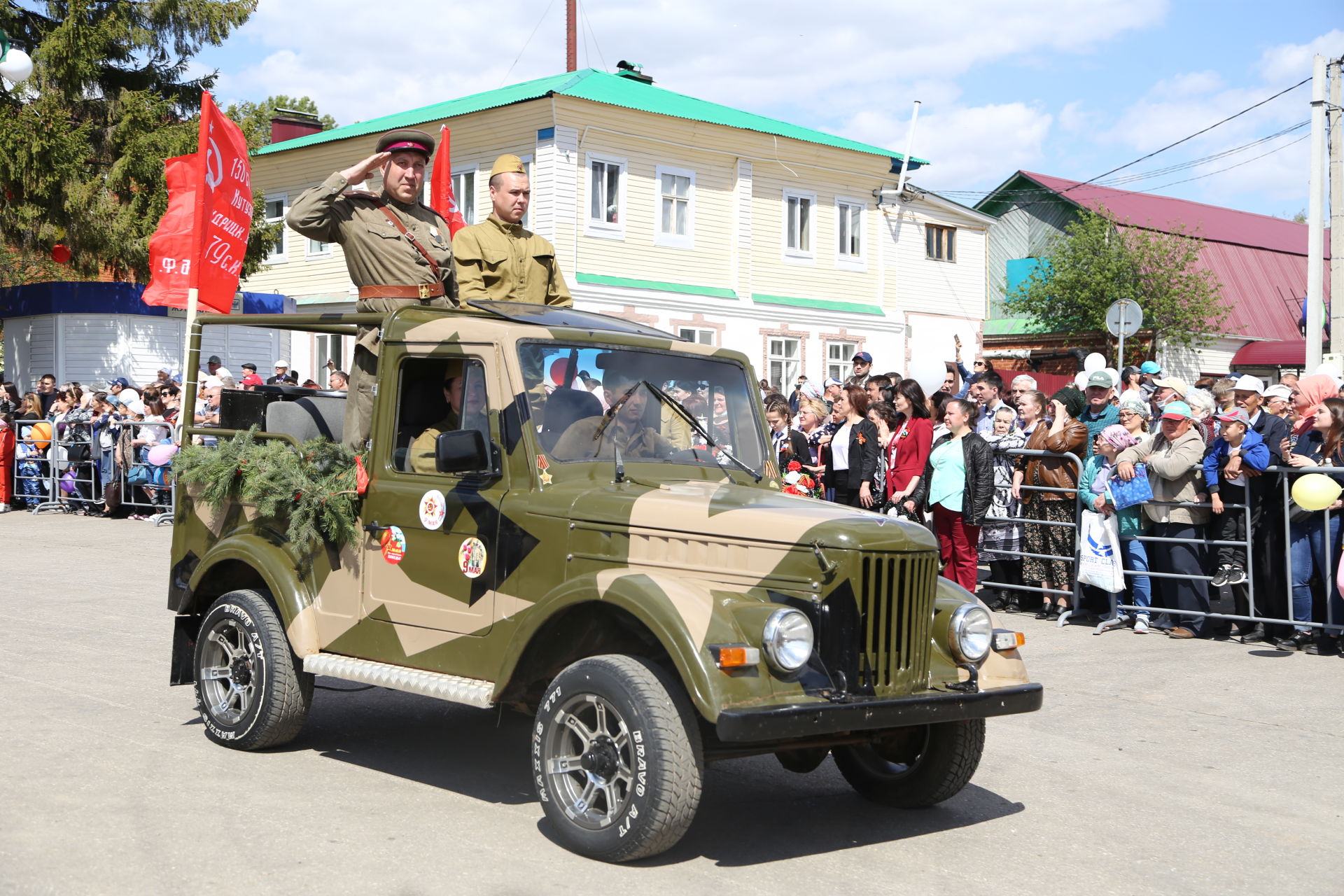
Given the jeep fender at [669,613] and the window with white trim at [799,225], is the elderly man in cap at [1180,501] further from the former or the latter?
the window with white trim at [799,225]

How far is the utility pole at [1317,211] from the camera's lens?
20.2 metres

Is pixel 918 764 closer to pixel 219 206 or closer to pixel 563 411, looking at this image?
pixel 563 411

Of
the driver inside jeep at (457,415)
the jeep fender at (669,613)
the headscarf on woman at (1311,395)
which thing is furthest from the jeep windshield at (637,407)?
the headscarf on woman at (1311,395)

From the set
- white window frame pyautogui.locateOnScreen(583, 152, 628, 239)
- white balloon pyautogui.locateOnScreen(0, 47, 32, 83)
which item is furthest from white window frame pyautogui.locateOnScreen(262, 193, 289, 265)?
white balloon pyautogui.locateOnScreen(0, 47, 32, 83)

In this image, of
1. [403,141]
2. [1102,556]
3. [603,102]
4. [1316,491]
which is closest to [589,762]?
[403,141]

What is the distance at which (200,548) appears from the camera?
7.12m

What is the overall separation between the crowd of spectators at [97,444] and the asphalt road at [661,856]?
10.6 meters

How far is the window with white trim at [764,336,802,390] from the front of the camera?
31.5 metres

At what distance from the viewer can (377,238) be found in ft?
23.4

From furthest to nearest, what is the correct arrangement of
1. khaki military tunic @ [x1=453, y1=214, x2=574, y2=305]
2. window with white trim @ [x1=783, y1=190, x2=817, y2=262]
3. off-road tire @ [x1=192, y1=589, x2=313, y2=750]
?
window with white trim @ [x1=783, y1=190, x2=817, y2=262], khaki military tunic @ [x1=453, y1=214, x2=574, y2=305], off-road tire @ [x1=192, y1=589, x2=313, y2=750]

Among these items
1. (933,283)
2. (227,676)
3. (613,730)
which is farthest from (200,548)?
(933,283)

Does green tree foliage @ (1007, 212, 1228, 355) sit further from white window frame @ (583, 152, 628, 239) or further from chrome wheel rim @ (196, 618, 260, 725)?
chrome wheel rim @ (196, 618, 260, 725)

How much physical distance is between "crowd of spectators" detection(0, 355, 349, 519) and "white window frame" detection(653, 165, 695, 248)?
9965mm

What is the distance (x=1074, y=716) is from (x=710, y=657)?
13.3 ft
